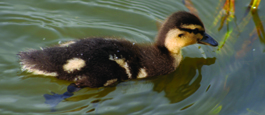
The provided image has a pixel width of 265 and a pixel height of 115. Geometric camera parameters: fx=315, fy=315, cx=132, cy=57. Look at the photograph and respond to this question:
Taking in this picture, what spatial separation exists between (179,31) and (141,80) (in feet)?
2.43

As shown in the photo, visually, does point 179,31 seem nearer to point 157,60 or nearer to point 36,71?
point 157,60

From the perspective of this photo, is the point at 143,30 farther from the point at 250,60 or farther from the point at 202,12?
the point at 250,60

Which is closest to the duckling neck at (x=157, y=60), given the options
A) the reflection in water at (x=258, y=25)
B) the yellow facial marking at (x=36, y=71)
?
the yellow facial marking at (x=36, y=71)

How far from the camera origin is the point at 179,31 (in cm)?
375

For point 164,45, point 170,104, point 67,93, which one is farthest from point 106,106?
point 164,45

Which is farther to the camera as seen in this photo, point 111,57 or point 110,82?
point 110,82

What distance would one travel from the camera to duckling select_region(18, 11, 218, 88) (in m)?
3.39

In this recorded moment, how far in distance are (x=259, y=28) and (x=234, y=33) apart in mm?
410

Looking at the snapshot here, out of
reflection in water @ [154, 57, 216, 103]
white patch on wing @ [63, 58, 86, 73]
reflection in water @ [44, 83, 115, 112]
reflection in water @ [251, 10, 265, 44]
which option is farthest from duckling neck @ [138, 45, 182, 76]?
reflection in water @ [251, 10, 265, 44]

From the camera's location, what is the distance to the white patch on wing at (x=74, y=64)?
337 cm

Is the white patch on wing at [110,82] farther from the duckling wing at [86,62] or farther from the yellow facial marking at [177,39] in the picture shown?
the yellow facial marking at [177,39]

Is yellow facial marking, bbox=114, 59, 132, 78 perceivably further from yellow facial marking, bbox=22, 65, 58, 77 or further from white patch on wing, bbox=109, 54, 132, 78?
yellow facial marking, bbox=22, 65, 58, 77

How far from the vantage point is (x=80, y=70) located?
11.2ft

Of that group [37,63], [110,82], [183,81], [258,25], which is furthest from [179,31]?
[258,25]
